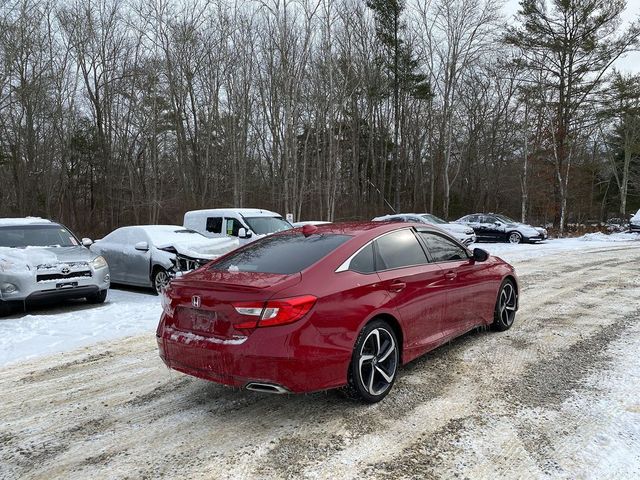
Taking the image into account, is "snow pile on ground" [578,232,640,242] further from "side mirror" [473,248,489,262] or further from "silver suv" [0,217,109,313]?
"silver suv" [0,217,109,313]

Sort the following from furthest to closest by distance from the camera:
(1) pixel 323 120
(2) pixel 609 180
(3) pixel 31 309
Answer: (2) pixel 609 180
(1) pixel 323 120
(3) pixel 31 309

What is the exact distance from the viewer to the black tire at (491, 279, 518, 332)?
6032 millimetres

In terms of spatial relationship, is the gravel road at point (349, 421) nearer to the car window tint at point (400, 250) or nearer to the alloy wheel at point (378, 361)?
the alloy wheel at point (378, 361)

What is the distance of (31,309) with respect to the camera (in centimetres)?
854

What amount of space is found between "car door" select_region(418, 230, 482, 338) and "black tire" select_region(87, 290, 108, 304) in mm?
6177

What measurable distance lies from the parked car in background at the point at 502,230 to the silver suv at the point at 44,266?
18662 mm

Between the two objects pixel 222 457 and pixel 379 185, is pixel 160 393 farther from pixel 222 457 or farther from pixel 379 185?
pixel 379 185

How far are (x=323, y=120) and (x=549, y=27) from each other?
14.3 metres

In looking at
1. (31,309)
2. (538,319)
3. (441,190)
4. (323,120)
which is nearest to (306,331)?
(538,319)

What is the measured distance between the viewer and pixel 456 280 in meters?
5.07

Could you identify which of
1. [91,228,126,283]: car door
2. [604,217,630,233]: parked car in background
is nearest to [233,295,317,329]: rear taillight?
[91,228,126,283]: car door

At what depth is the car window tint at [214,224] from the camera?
13.0 m

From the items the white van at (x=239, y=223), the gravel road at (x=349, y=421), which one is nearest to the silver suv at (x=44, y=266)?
the gravel road at (x=349, y=421)

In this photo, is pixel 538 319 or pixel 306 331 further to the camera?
pixel 538 319
